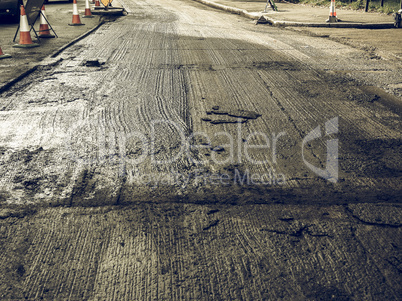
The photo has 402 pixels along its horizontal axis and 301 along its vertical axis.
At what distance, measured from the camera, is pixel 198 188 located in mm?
3090

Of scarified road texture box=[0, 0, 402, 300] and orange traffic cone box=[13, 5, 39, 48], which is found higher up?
orange traffic cone box=[13, 5, 39, 48]

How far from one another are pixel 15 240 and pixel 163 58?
5453mm

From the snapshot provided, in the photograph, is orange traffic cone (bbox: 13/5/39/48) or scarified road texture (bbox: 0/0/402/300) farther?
orange traffic cone (bbox: 13/5/39/48)

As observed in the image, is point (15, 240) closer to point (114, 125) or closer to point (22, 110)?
point (114, 125)

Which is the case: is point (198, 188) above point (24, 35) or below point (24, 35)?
below

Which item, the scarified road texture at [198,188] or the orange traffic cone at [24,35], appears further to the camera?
the orange traffic cone at [24,35]

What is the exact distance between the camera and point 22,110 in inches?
188

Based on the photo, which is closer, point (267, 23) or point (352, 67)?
point (352, 67)

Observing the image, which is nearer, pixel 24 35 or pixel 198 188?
pixel 198 188

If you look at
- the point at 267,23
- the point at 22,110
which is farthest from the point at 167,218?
the point at 267,23

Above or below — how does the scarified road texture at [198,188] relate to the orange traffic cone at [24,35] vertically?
below

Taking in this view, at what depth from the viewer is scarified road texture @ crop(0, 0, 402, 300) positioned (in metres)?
2.22

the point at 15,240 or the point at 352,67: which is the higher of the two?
the point at 352,67

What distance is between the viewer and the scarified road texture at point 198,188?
87.4 inches
